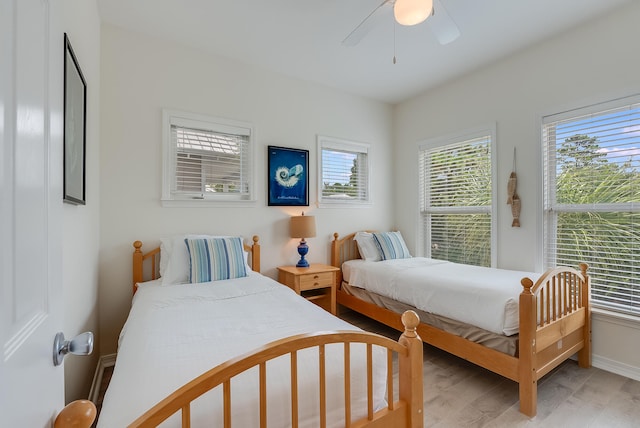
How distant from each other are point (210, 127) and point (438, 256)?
3006 mm

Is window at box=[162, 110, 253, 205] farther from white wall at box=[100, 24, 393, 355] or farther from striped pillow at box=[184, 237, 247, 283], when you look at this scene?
striped pillow at box=[184, 237, 247, 283]

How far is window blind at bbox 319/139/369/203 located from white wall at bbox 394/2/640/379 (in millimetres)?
868

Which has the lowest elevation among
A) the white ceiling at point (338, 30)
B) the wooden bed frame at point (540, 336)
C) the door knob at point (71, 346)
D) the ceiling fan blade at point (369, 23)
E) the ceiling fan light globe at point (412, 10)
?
the wooden bed frame at point (540, 336)

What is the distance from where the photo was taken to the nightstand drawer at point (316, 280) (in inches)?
119

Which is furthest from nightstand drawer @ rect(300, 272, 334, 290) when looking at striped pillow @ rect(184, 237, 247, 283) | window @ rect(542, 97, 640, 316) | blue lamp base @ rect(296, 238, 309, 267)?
window @ rect(542, 97, 640, 316)

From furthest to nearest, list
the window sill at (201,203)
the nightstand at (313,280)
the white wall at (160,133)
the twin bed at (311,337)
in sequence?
1. the nightstand at (313,280)
2. the window sill at (201,203)
3. the white wall at (160,133)
4. the twin bed at (311,337)

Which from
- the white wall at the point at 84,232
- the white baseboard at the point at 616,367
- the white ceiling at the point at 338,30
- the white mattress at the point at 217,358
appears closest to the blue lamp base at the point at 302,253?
the white mattress at the point at 217,358

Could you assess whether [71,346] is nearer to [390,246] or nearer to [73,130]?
[73,130]

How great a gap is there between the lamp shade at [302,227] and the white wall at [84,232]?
1695mm

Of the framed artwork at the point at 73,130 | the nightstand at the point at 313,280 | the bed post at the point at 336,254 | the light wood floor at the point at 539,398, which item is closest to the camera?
the framed artwork at the point at 73,130

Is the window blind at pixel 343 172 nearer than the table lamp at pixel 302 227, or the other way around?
the table lamp at pixel 302 227

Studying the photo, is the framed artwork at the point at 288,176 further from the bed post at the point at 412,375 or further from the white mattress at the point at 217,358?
the bed post at the point at 412,375

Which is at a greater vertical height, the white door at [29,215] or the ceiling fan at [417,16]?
the ceiling fan at [417,16]

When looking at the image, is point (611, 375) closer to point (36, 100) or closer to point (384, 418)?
point (384, 418)
